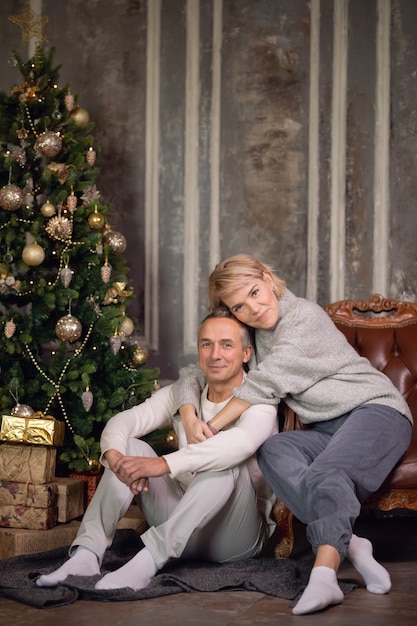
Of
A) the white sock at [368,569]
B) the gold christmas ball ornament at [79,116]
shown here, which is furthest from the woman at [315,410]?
the gold christmas ball ornament at [79,116]

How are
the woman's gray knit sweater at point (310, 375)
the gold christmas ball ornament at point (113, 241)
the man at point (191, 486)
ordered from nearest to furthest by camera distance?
1. the man at point (191, 486)
2. the woman's gray knit sweater at point (310, 375)
3. the gold christmas ball ornament at point (113, 241)

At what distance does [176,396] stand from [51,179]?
1319mm

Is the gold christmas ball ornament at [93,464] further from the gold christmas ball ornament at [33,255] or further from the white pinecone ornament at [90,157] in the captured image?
the white pinecone ornament at [90,157]

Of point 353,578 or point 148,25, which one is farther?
point 148,25

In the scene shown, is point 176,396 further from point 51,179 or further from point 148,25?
point 148,25

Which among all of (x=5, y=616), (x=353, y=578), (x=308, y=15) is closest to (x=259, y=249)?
(x=308, y=15)

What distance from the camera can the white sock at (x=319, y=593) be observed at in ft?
8.80

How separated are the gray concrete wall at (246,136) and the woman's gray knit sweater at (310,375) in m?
1.58

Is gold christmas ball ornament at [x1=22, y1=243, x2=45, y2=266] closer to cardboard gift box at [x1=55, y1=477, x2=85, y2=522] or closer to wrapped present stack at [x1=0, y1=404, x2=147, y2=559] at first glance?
wrapped present stack at [x1=0, y1=404, x2=147, y2=559]

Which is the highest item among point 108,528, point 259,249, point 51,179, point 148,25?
point 148,25

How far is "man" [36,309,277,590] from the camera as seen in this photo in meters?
3.02

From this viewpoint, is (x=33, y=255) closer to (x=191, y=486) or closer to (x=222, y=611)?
(x=191, y=486)

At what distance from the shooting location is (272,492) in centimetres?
350

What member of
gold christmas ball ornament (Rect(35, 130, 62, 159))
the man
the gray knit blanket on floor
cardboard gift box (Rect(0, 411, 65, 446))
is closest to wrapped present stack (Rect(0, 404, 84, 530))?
cardboard gift box (Rect(0, 411, 65, 446))
